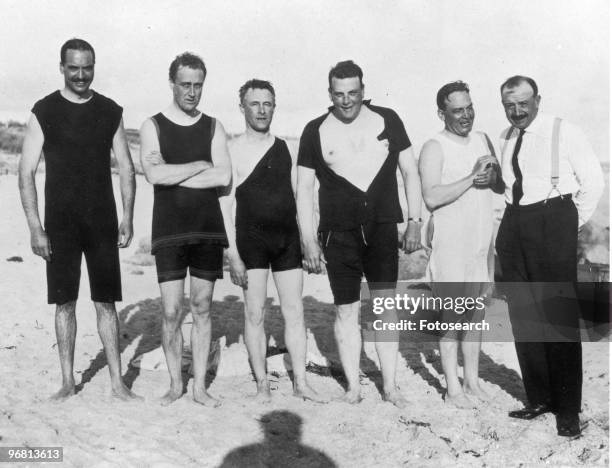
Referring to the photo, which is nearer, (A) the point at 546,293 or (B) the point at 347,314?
(A) the point at 546,293

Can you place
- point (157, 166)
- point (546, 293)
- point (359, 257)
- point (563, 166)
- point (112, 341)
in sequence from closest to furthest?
1. point (563, 166)
2. point (546, 293)
3. point (157, 166)
4. point (359, 257)
5. point (112, 341)

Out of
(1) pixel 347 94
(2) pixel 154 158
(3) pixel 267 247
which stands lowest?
(3) pixel 267 247

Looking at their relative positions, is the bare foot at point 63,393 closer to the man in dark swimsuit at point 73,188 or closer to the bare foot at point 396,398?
the man in dark swimsuit at point 73,188

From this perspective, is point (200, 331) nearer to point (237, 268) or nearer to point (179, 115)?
point (237, 268)

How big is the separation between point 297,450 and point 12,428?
1706mm

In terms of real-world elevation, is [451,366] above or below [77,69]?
below

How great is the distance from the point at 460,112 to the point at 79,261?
2773 mm

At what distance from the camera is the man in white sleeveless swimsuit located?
4.19m

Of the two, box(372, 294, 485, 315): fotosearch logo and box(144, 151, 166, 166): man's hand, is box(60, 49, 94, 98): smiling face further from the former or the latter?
box(372, 294, 485, 315): fotosearch logo

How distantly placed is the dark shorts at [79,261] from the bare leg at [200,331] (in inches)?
22.5

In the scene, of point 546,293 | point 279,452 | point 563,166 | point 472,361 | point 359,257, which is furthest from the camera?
point 472,361

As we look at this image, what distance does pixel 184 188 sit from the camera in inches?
163

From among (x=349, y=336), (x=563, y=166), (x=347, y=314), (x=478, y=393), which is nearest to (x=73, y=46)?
(x=347, y=314)

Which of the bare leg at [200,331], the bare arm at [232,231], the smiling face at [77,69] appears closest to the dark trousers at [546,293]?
the bare arm at [232,231]
